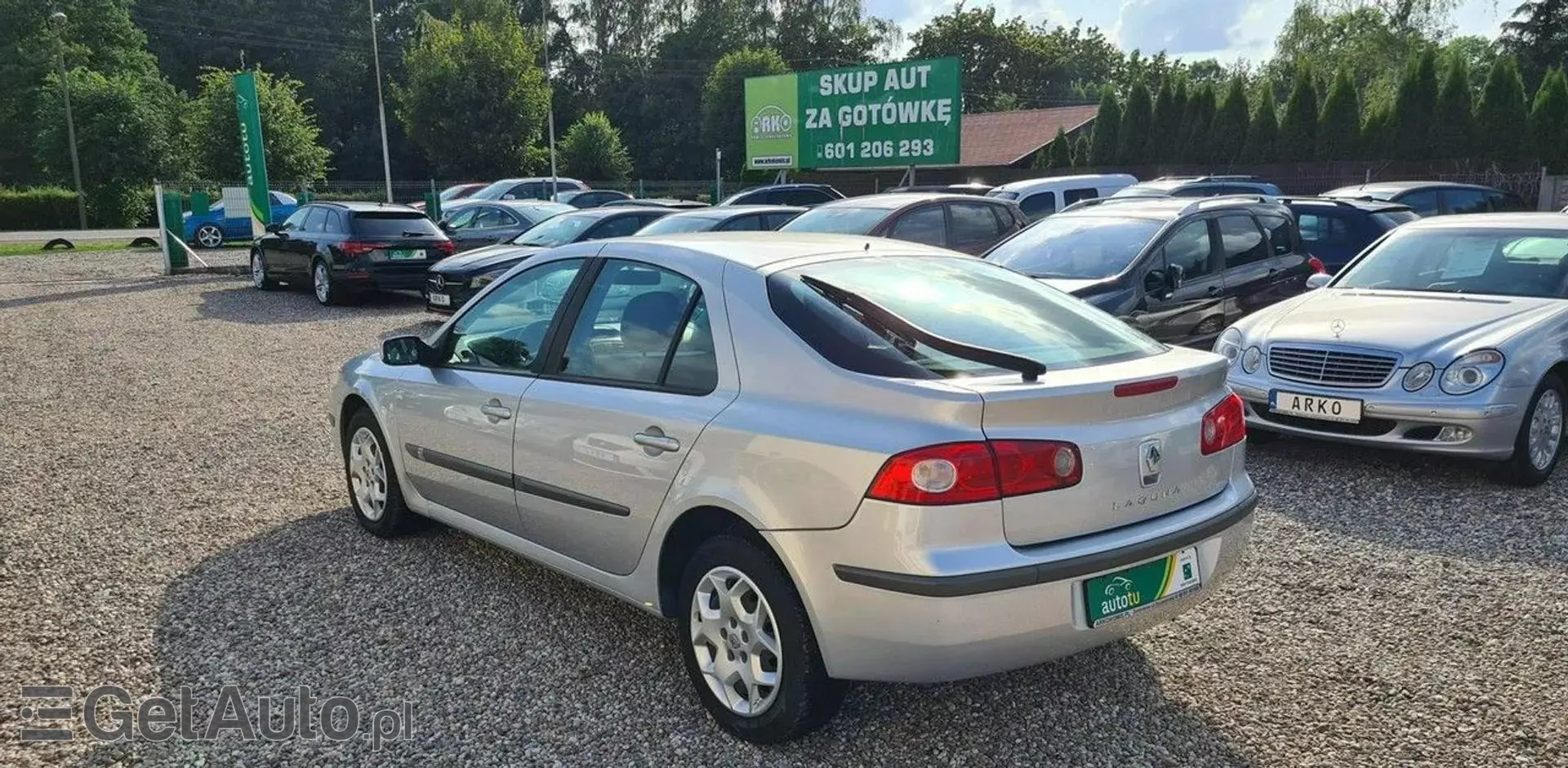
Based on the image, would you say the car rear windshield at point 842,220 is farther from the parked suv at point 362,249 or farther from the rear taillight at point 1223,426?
the rear taillight at point 1223,426

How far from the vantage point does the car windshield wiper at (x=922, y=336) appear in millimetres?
3100

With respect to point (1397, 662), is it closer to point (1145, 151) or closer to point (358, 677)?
point (358, 677)

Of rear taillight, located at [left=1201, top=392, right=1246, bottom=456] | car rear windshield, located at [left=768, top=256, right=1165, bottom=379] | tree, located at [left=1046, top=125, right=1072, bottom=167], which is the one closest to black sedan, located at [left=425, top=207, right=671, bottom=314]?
car rear windshield, located at [left=768, top=256, right=1165, bottom=379]

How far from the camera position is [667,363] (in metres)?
3.51

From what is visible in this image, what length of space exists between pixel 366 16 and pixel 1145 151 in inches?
1921

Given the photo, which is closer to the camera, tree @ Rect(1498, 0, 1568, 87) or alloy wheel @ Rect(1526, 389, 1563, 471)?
alloy wheel @ Rect(1526, 389, 1563, 471)

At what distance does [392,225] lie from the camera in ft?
49.3

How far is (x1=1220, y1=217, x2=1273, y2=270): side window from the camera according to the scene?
878cm

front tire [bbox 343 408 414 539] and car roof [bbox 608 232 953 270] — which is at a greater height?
car roof [bbox 608 232 953 270]

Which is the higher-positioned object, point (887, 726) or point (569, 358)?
point (569, 358)

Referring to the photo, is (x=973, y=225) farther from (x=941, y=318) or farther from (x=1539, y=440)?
(x=941, y=318)

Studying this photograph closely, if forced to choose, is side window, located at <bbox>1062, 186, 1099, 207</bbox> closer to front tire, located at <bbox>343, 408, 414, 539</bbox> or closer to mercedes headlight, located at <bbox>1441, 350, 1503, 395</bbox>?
mercedes headlight, located at <bbox>1441, 350, 1503, 395</bbox>

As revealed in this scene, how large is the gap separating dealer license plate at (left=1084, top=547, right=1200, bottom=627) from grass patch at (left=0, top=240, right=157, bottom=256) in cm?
2732

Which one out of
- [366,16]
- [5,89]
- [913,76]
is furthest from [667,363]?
[366,16]
